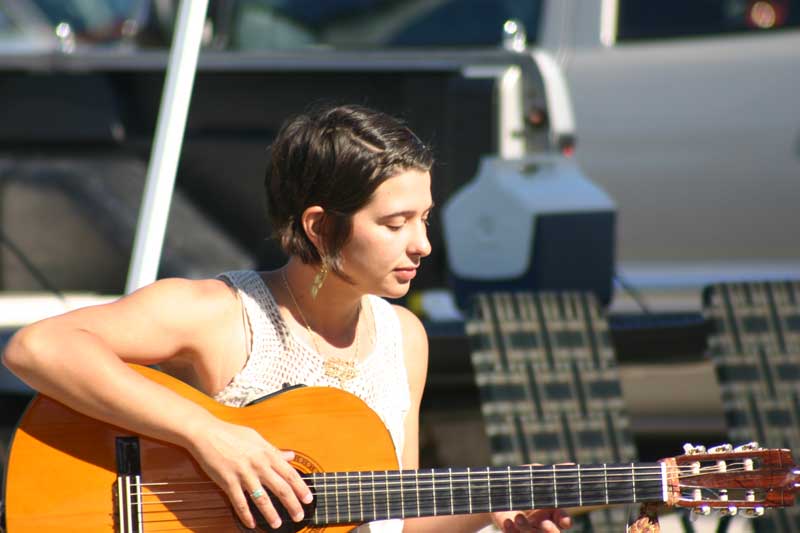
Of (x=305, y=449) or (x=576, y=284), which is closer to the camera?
(x=305, y=449)

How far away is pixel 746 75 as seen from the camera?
4.78 m

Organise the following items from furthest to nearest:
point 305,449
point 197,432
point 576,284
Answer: point 576,284 < point 305,449 < point 197,432

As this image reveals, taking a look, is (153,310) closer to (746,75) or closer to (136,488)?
(136,488)

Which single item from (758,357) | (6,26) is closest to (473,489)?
(758,357)

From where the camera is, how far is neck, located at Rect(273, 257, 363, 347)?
240 centimetres

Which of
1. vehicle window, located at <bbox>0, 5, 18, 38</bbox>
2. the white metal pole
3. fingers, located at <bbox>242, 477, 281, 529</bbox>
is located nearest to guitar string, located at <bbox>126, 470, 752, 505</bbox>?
fingers, located at <bbox>242, 477, 281, 529</bbox>

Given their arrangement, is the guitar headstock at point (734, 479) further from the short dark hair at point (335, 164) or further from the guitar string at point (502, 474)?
the short dark hair at point (335, 164)

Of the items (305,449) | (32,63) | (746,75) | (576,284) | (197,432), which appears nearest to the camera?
(197,432)

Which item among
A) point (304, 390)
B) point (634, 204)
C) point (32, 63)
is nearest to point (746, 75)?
point (634, 204)

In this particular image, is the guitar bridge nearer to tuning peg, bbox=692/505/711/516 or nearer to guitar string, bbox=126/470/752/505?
guitar string, bbox=126/470/752/505

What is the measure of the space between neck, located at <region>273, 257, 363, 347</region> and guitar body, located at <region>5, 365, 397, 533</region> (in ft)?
0.45

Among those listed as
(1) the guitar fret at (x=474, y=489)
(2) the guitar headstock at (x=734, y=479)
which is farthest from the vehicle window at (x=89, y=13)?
(2) the guitar headstock at (x=734, y=479)

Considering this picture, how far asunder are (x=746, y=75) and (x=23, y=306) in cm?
260

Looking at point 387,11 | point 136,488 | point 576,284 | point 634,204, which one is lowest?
point 136,488
